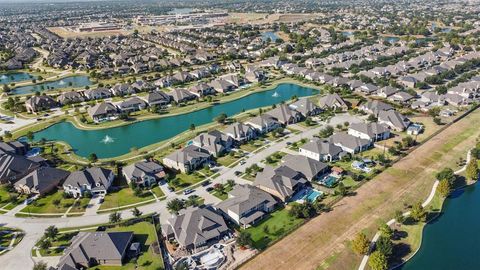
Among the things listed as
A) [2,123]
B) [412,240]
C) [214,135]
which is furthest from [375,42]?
[2,123]

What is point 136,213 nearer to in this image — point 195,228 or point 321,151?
point 195,228

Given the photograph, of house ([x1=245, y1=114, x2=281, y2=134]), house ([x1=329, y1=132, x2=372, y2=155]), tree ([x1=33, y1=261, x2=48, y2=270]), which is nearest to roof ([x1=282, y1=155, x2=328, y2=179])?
house ([x1=329, y1=132, x2=372, y2=155])

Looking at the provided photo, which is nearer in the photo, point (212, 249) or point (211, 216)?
point (212, 249)

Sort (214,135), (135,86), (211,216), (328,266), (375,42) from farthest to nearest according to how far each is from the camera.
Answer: (375,42) < (135,86) < (214,135) < (211,216) < (328,266)

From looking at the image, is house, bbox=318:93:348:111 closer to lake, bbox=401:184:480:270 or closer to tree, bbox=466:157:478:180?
tree, bbox=466:157:478:180

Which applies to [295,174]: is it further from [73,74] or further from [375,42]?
[375,42]

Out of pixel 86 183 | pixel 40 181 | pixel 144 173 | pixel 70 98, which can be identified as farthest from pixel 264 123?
pixel 70 98
